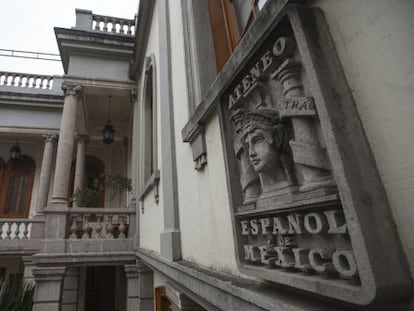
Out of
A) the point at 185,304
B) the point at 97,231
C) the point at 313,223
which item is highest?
the point at 97,231

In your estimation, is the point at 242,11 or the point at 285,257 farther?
the point at 242,11

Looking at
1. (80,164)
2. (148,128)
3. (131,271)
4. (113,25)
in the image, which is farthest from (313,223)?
(80,164)

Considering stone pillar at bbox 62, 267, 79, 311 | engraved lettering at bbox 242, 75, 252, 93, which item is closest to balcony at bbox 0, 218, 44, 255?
stone pillar at bbox 62, 267, 79, 311

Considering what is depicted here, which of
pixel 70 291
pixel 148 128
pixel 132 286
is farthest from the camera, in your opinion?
pixel 70 291

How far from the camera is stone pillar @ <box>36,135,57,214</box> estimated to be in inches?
350

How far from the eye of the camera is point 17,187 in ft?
34.8

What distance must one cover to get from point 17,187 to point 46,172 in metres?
2.33

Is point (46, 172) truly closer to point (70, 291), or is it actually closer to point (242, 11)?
point (70, 291)

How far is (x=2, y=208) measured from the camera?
10.1 m

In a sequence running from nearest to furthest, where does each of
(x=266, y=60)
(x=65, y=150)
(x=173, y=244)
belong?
(x=266, y=60)
(x=173, y=244)
(x=65, y=150)

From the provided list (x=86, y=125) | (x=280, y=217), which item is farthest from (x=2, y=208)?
(x=280, y=217)

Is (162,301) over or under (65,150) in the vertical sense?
under

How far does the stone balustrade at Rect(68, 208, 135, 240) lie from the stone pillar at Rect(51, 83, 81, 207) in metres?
0.39

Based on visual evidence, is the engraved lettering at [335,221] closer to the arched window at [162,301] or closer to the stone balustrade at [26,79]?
the arched window at [162,301]
